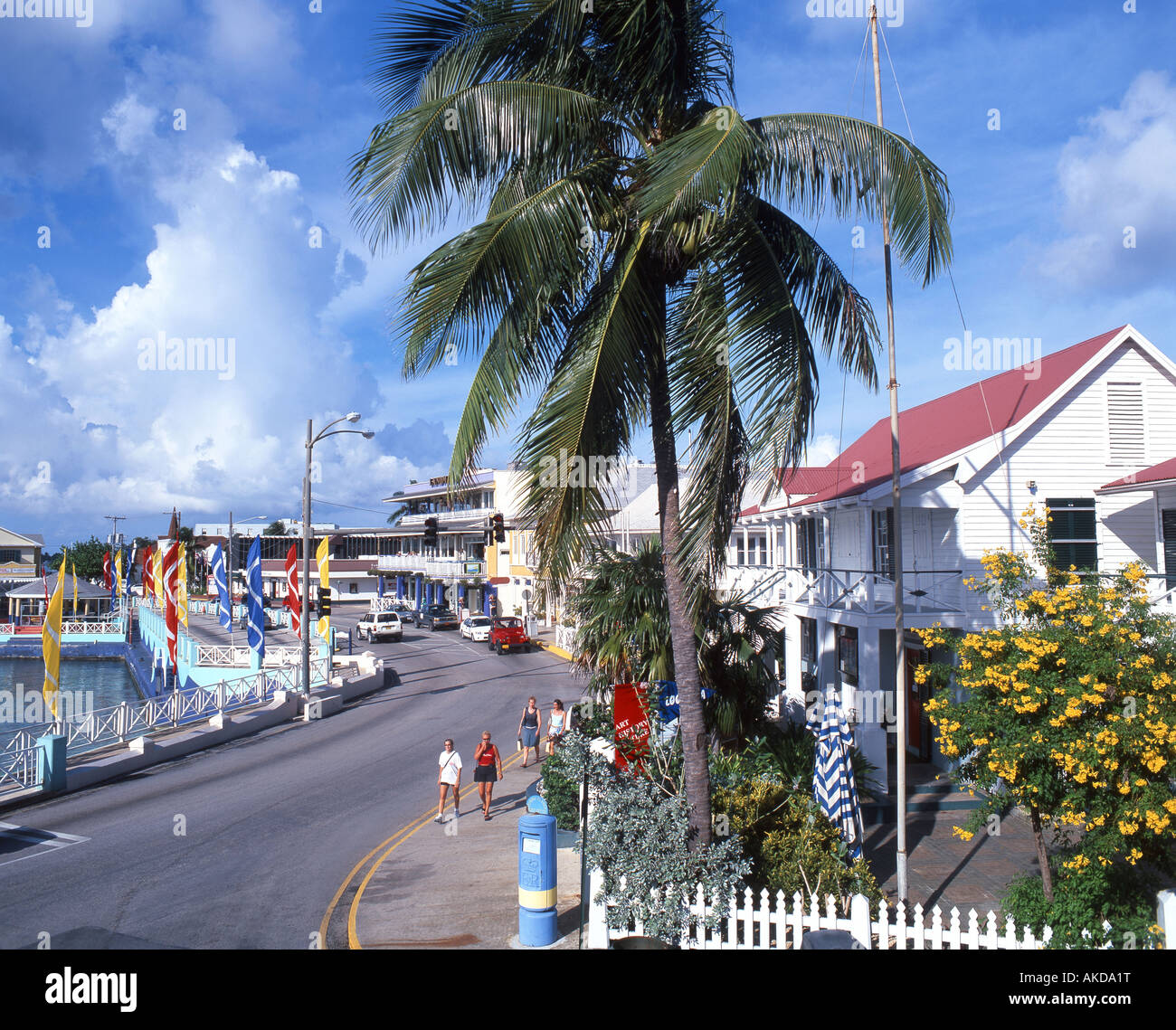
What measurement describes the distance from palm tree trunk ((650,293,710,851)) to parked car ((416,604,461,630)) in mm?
49760

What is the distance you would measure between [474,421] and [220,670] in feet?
107

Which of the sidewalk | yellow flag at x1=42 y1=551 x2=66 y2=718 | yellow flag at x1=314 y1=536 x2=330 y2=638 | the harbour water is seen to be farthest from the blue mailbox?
the harbour water

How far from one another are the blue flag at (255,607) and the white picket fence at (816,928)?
21.9 m

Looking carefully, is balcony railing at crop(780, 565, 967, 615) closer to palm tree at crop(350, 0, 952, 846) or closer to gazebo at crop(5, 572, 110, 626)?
palm tree at crop(350, 0, 952, 846)

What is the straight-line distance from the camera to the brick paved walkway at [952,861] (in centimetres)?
1088

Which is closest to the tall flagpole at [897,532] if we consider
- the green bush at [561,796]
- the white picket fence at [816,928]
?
the white picket fence at [816,928]

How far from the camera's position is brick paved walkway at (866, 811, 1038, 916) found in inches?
428

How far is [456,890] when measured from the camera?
36.7ft

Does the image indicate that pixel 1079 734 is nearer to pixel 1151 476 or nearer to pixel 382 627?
pixel 1151 476

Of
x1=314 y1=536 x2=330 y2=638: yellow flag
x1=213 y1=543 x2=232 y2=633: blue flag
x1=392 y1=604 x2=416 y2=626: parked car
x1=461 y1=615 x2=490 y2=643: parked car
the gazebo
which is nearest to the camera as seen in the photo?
x1=213 y1=543 x2=232 y2=633: blue flag

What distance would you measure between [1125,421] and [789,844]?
41.9 feet

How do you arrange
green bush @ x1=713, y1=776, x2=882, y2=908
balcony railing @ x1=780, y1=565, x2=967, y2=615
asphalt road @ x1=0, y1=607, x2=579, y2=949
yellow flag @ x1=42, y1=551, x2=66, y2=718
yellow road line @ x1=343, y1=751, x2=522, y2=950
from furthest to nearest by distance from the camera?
yellow flag @ x1=42, y1=551, x2=66, y2=718 → balcony railing @ x1=780, y1=565, x2=967, y2=615 → asphalt road @ x1=0, y1=607, x2=579, y2=949 → yellow road line @ x1=343, y1=751, x2=522, y2=950 → green bush @ x1=713, y1=776, x2=882, y2=908

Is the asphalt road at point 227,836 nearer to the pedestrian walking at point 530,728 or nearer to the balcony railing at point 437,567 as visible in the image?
the pedestrian walking at point 530,728
